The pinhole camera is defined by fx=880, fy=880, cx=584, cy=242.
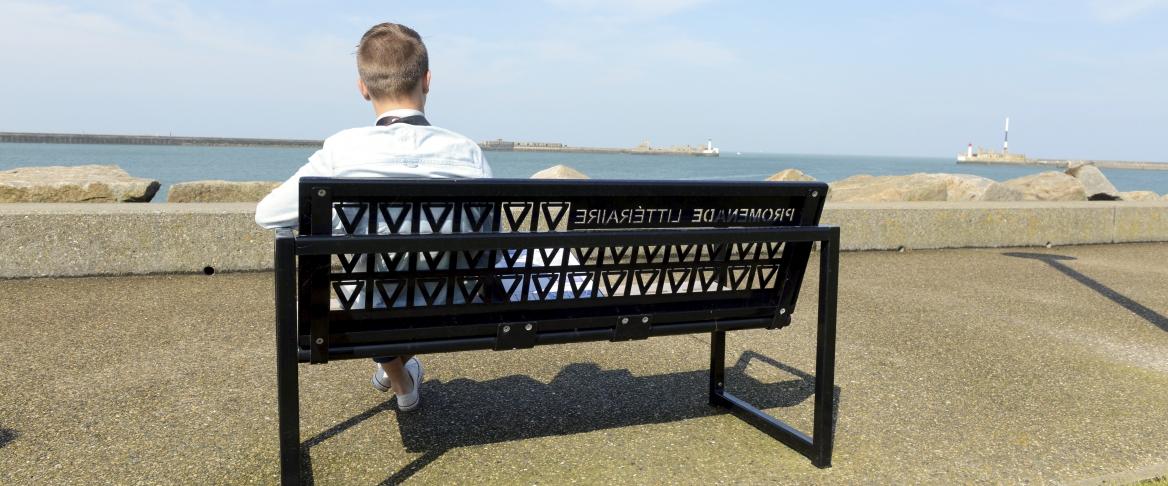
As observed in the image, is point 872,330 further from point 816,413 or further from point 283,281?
point 283,281

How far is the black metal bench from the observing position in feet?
7.70

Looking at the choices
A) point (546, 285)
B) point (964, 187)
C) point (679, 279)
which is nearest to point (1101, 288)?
point (679, 279)

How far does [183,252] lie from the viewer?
6.08 meters

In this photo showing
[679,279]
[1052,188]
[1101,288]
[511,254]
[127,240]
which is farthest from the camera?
[1052,188]

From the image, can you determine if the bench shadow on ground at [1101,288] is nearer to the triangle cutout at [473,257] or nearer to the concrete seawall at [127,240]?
the triangle cutout at [473,257]

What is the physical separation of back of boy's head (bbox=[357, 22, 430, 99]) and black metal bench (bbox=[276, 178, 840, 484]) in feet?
1.59

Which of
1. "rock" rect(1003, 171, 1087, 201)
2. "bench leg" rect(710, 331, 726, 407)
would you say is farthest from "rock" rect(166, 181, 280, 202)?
"rock" rect(1003, 171, 1087, 201)

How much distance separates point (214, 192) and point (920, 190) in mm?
9880

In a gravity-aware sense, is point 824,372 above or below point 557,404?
above

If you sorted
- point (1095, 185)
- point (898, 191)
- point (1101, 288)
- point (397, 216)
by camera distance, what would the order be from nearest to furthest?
point (397, 216) < point (1101, 288) < point (898, 191) < point (1095, 185)

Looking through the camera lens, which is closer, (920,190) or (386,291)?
(386,291)

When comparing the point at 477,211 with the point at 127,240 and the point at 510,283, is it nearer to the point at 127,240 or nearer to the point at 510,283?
the point at 510,283

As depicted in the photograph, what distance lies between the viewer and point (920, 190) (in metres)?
13.4

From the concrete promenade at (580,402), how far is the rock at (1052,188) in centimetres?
978
